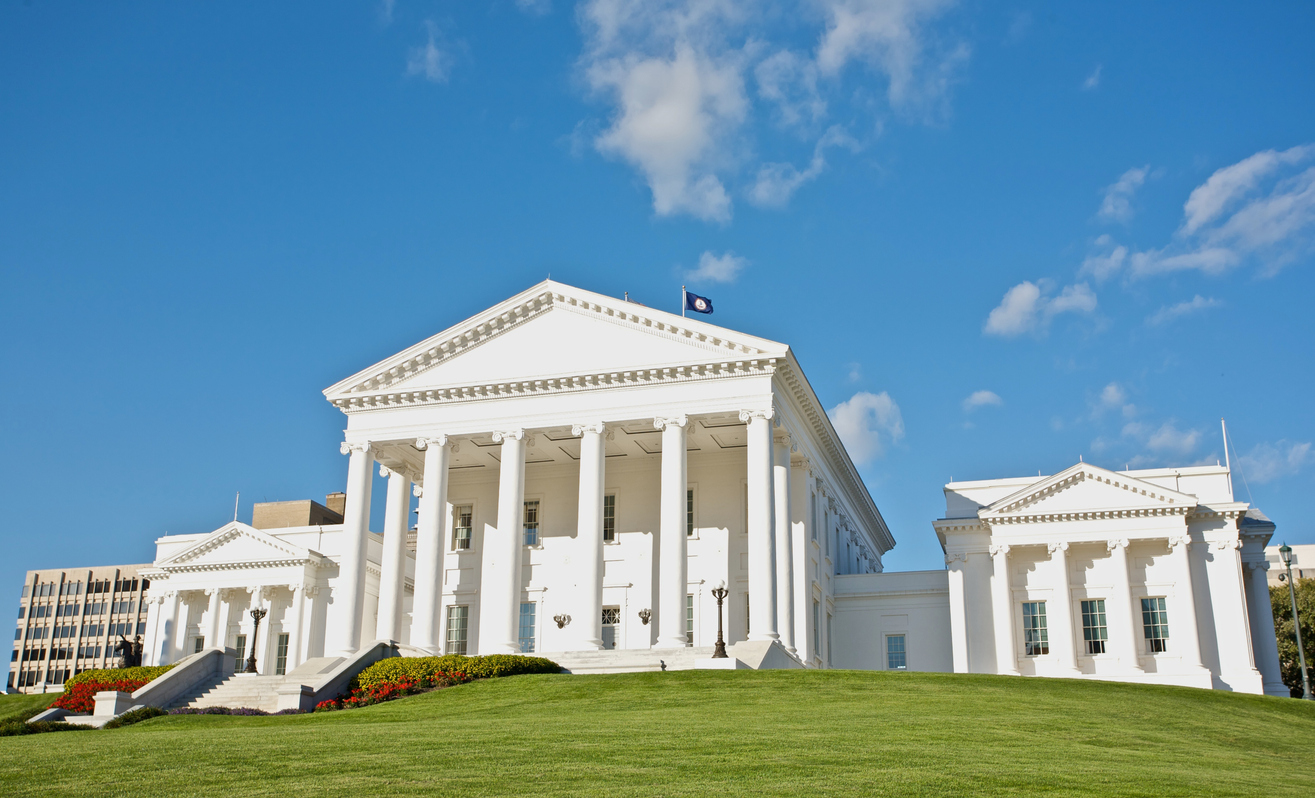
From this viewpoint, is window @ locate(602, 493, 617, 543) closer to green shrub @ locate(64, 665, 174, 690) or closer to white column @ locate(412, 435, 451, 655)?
white column @ locate(412, 435, 451, 655)

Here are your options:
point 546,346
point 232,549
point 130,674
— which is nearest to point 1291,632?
point 546,346

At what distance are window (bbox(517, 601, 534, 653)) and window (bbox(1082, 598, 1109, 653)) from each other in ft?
73.4

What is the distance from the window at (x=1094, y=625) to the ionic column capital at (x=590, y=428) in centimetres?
2162

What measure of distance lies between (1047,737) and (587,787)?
9955mm

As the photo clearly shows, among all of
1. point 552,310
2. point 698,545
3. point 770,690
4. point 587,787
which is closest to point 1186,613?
point 698,545

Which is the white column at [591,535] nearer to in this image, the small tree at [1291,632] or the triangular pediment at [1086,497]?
the triangular pediment at [1086,497]

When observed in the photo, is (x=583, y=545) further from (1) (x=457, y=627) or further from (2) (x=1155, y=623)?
(2) (x=1155, y=623)

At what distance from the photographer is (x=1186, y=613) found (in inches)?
1738

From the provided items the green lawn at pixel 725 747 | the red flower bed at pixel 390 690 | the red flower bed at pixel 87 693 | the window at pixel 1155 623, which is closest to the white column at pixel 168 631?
the red flower bed at pixel 87 693

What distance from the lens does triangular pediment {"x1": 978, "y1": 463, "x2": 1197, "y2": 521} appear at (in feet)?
148

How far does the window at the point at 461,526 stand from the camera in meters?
48.0

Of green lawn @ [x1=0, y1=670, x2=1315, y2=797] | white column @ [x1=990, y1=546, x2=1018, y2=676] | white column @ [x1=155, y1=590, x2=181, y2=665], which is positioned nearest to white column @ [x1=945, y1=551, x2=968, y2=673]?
white column @ [x1=990, y1=546, x2=1018, y2=676]

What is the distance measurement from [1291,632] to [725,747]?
183 feet

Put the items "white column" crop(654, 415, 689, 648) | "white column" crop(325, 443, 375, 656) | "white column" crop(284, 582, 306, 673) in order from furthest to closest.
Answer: "white column" crop(284, 582, 306, 673), "white column" crop(325, 443, 375, 656), "white column" crop(654, 415, 689, 648)
